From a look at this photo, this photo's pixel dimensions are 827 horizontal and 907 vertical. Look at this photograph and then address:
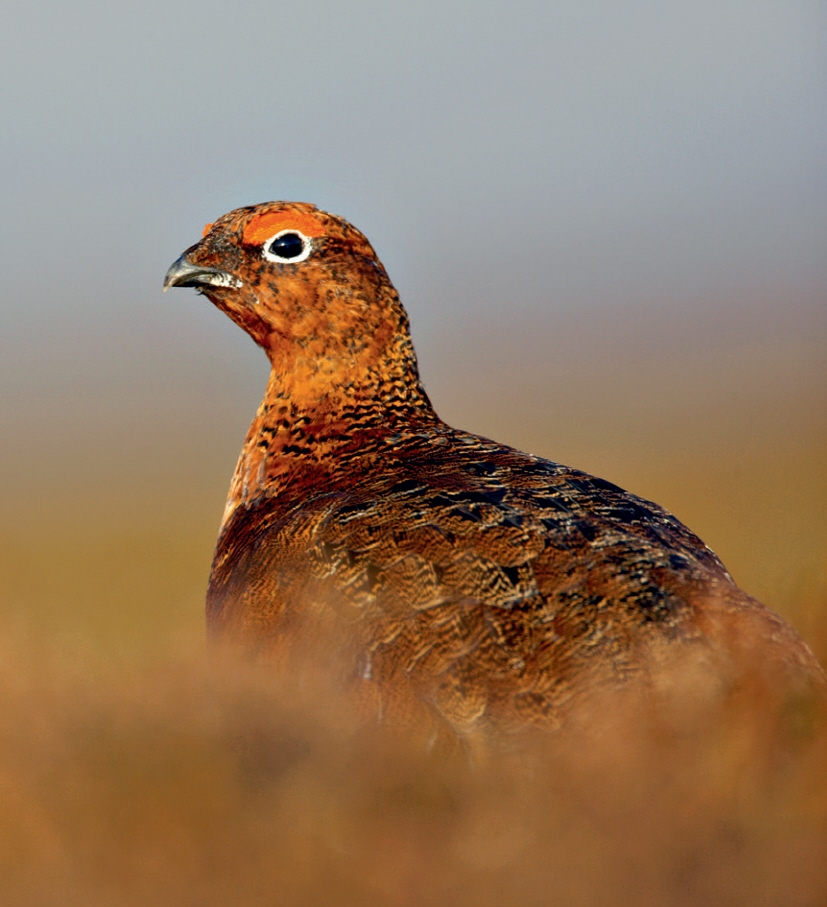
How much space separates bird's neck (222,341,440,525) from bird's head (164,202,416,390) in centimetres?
2

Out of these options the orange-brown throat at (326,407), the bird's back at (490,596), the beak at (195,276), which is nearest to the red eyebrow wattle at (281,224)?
the beak at (195,276)

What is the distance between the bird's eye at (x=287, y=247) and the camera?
608 cm

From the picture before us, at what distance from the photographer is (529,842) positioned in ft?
11.2

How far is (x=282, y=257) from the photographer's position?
610 cm

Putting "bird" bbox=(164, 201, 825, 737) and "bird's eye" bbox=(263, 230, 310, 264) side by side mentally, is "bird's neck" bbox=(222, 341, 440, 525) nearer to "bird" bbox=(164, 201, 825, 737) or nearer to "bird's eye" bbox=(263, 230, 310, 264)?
"bird" bbox=(164, 201, 825, 737)

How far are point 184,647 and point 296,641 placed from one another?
1.53m

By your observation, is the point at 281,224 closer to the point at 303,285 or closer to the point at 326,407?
the point at 303,285

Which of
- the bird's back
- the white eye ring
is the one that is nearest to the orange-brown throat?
the white eye ring

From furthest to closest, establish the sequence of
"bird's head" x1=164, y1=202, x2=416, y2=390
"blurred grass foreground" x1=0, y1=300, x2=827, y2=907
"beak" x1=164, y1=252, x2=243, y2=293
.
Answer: "beak" x1=164, y1=252, x2=243, y2=293, "bird's head" x1=164, y1=202, x2=416, y2=390, "blurred grass foreground" x1=0, y1=300, x2=827, y2=907

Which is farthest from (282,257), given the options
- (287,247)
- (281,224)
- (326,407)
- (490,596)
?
(490,596)

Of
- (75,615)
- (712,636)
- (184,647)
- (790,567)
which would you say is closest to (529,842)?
(712,636)

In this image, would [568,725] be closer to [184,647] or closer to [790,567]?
[184,647]

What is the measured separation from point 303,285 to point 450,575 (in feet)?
7.92

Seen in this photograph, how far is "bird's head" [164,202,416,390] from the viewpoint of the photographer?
6016 millimetres
